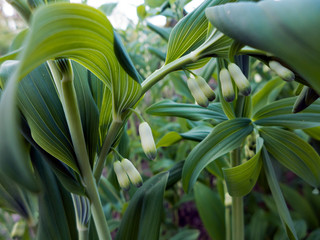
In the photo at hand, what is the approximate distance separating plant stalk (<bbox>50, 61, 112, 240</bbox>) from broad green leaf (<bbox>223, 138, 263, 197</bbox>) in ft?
0.79

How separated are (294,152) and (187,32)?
1.12 ft

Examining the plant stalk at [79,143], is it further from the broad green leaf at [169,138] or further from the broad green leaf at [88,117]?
the broad green leaf at [169,138]

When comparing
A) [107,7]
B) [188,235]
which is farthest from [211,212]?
[107,7]

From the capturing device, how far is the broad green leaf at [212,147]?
539 millimetres

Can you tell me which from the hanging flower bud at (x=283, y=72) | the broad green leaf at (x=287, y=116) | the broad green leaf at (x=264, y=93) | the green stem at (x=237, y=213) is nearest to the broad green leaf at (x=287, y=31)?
the hanging flower bud at (x=283, y=72)

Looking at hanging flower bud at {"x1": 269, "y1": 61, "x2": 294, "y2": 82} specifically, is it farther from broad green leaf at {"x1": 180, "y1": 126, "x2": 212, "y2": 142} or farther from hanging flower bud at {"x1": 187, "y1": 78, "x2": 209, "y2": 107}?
broad green leaf at {"x1": 180, "y1": 126, "x2": 212, "y2": 142}

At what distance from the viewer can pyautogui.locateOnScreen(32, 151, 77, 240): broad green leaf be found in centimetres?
55

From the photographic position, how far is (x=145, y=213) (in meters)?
0.57

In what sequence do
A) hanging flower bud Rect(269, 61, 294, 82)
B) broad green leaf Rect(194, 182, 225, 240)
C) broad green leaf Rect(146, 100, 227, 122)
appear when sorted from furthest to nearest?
broad green leaf Rect(194, 182, 225, 240)
broad green leaf Rect(146, 100, 227, 122)
hanging flower bud Rect(269, 61, 294, 82)

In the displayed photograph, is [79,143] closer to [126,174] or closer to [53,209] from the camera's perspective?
[126,174]

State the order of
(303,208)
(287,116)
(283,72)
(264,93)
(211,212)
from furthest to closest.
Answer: (303,208)
(211,212)
(264,93)
(287,116)
(283,72)

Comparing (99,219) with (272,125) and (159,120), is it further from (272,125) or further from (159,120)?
(159,120)

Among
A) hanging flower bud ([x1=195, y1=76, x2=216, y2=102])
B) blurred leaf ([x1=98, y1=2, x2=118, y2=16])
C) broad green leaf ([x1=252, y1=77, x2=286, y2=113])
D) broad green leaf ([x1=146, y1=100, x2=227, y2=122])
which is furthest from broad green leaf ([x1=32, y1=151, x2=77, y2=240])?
blurred leaf ([x1=98, y1=2, x2=118, y2=16])

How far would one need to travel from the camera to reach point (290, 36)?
0.23 m
